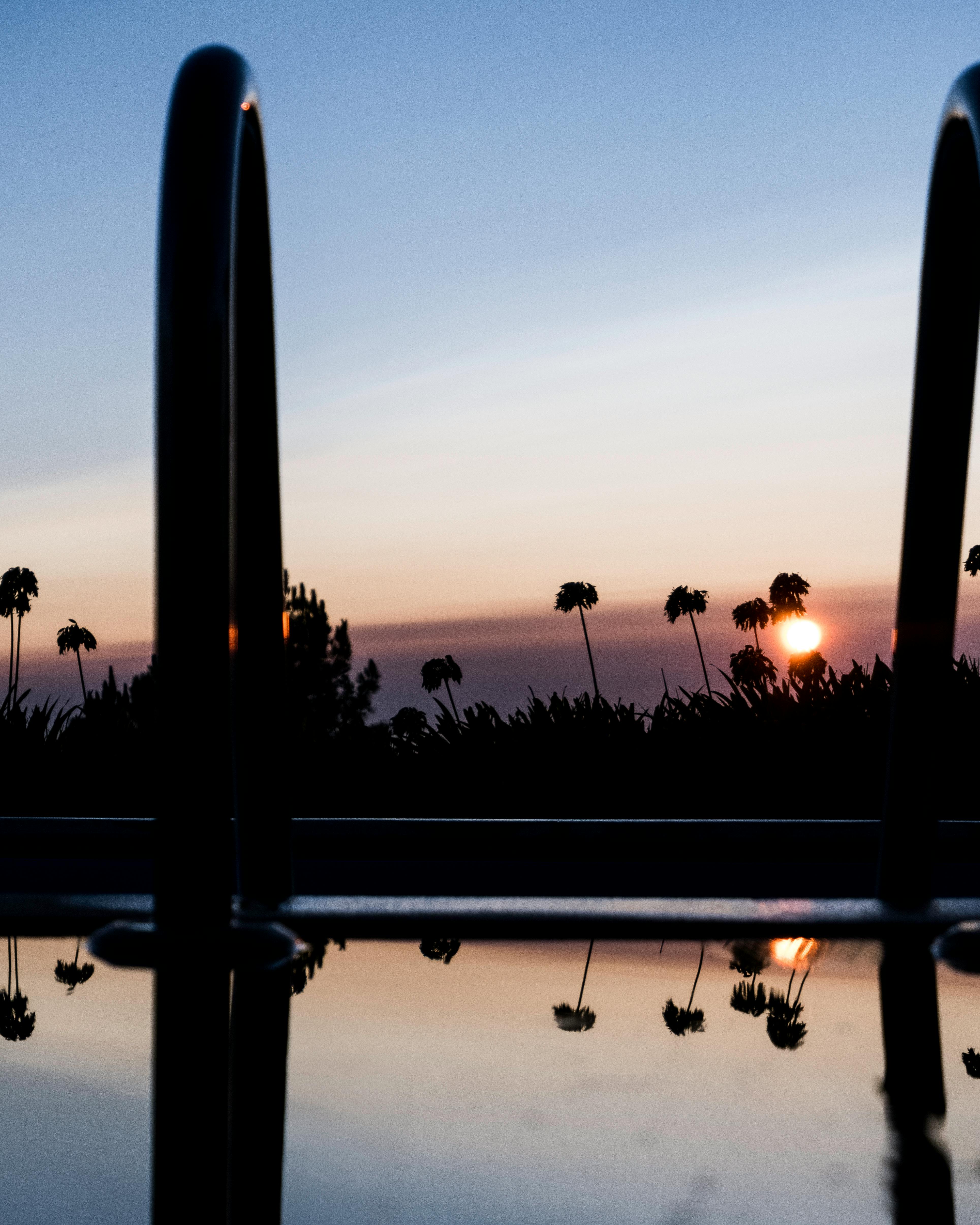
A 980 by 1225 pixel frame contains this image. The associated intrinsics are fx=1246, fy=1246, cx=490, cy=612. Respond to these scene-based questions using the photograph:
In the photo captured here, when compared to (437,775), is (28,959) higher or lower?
lower

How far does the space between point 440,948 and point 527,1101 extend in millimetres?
1809

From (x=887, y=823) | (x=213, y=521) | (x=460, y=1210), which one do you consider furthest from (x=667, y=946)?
(x=460, y=1210)

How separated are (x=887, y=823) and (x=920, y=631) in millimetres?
681

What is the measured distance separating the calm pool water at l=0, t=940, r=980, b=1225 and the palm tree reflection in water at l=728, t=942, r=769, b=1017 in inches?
1.6

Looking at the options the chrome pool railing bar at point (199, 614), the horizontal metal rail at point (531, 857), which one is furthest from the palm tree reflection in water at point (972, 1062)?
the horizontal metal rail at point (531, 857)

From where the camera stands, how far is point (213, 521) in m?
3.21

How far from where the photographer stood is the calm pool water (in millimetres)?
1939

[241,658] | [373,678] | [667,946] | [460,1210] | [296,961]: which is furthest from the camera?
[373,678]

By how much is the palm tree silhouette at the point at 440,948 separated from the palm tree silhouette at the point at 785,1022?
3.51 ft

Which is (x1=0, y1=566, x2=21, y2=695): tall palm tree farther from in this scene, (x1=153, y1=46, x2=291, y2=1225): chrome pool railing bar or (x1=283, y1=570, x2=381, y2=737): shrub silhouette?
(x1=153, y1=46, x2=291, y2=1225): chrome pool railing bar

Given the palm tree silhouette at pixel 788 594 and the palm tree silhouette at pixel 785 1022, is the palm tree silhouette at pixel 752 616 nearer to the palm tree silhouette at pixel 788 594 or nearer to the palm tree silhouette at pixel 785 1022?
the palm tree silhouette at pixel 788 594

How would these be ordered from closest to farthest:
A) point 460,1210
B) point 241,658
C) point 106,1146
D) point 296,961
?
point 460,1210
point 106,1146
point 296,961
point 241,658

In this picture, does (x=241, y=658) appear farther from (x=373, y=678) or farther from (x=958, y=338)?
(x=373, y=678)

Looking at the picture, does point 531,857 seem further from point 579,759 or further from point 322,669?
point 322,669
